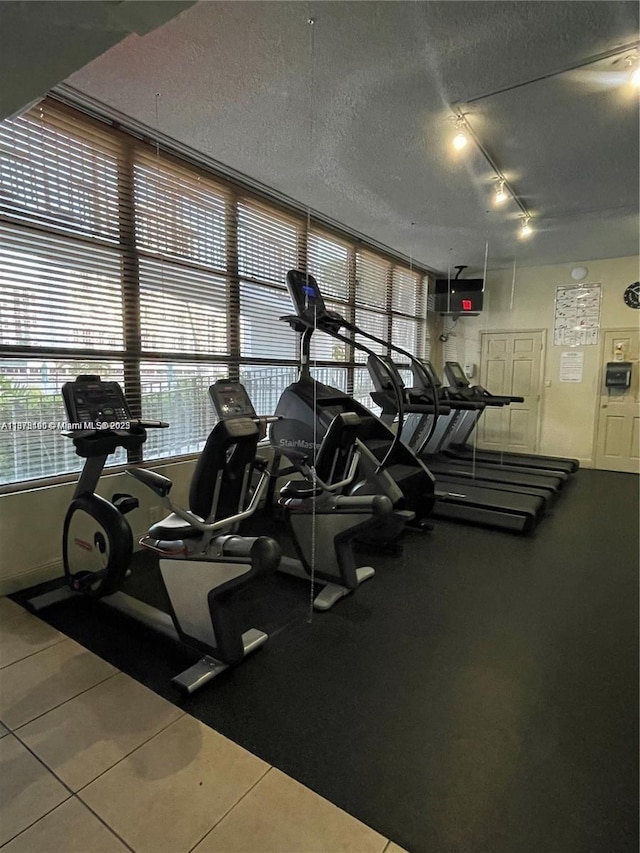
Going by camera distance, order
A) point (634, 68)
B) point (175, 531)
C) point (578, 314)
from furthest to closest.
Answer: point (578, 314) < point (634, 68) < point (175, 531)

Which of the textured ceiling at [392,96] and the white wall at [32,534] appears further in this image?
the white wall at [32,534]

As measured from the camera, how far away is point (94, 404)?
246 cm

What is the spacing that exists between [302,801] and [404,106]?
3.43 m

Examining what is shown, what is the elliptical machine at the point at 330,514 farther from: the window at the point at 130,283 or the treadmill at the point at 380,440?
the window at the point at 130,283

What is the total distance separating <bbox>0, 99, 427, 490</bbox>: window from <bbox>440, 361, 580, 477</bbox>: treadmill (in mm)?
2061

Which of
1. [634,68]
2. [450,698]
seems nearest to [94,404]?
[450,698]

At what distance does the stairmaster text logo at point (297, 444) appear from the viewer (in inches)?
138

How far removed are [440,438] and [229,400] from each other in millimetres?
3666

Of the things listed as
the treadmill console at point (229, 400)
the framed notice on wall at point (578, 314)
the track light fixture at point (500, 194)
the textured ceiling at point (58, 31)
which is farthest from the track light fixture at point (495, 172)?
the textured ceiling at point (58, 31)

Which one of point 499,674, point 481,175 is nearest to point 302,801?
point 499,674

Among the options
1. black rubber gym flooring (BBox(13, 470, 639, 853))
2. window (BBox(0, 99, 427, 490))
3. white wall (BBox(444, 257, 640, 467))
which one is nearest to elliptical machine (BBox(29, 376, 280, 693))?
black rubber gym flooring (BBox(13, 470, 639, 853))

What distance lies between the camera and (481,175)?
3.70 meters

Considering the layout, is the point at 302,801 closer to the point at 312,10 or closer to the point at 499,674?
the point at 499,674

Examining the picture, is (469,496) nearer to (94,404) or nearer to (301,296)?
(301,296)
